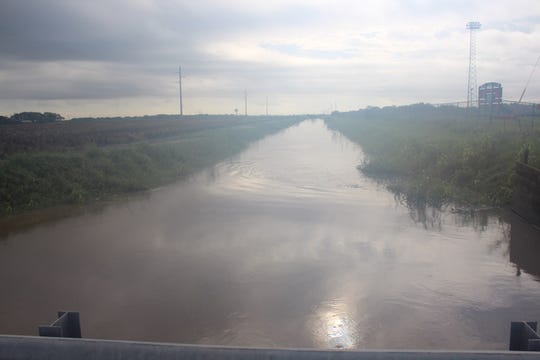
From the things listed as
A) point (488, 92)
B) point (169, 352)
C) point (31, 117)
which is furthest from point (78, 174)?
point (31, 117)

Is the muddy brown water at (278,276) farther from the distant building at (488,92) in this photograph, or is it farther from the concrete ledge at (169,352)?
the distant building at (488,92)

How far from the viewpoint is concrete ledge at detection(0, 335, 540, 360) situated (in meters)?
2.48

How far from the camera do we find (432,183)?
15547 mm

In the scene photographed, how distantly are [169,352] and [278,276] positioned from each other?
5.64 m

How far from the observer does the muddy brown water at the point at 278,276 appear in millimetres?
6168

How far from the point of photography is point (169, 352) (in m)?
2.55

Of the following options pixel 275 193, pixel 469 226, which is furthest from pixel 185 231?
pixel 469 226

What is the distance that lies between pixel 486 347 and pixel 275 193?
11.9 meters

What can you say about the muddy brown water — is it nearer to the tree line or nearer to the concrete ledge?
the concrete ledge

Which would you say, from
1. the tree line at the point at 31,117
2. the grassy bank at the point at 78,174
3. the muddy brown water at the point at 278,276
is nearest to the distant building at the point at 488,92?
the grassy bank at the point at 78,174

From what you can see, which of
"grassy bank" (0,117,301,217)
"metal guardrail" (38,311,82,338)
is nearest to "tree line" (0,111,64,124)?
"grassy bank" (0,117,301,217)

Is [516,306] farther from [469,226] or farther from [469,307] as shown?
[469,226]

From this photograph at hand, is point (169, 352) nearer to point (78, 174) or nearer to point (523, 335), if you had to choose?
point (523, 335)

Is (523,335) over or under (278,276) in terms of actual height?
over
